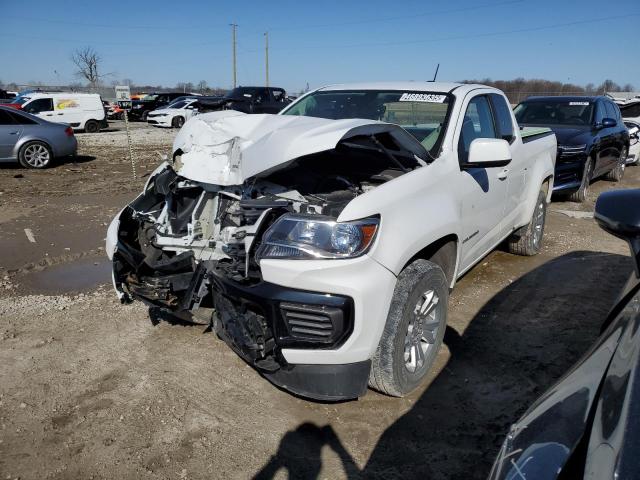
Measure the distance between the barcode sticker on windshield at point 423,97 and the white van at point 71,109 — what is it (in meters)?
20.0

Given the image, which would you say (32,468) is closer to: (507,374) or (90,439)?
(90,439)

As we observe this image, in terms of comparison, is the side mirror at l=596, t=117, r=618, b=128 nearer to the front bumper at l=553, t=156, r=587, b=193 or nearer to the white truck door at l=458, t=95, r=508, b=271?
the front bumper at l=553, t=156, r=587, b=193

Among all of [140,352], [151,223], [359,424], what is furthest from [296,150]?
[140,352]

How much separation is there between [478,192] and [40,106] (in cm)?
2178

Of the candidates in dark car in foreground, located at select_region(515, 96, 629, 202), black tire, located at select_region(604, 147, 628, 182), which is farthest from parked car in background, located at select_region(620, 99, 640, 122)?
dark car in foreground, located at select_region(515, 96, 629, 202)

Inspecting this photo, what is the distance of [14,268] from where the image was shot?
507 centimetres

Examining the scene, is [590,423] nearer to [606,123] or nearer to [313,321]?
[313,321]

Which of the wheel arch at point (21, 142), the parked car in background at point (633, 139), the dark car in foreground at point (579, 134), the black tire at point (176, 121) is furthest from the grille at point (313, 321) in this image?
the black tire at point (176, 121)

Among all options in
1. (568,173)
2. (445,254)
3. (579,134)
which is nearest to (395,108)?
(445,254)

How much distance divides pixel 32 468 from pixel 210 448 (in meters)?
0.86

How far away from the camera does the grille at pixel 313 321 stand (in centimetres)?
234

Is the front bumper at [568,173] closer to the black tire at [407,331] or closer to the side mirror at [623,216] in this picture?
the black tire at [407,331]

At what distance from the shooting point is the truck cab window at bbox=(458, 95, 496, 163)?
364 cm

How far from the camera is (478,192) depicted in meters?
3.60
